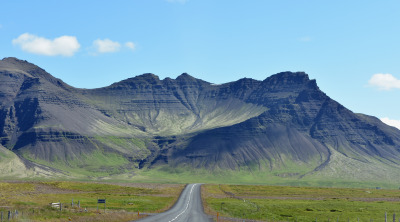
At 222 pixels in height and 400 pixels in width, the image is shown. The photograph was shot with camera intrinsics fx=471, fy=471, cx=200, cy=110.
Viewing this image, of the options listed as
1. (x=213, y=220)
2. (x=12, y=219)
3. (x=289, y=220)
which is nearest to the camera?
(x=12, y=219)

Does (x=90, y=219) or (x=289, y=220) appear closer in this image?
(x=90, y=219)

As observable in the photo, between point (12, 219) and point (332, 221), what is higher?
point (12, 219)

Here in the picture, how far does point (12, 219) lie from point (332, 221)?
169 feet

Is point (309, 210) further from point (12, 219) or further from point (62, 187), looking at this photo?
point (62, 187)

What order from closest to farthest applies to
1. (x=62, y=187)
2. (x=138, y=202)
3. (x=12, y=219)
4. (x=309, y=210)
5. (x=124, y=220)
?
(x=12, y=219)
(x=124, y=220)
(x=309, y=210)
(x=138, y=202)
(x=62, y=187)

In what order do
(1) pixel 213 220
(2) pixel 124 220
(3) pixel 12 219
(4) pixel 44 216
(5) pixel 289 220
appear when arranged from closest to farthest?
1. (3) pixel 12 219
2. (4) pixel 44 216
3. (2) pixel 124 220
4. (1) pixel 213 220
5. (5) pixel 289 220

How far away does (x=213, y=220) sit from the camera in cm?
6856

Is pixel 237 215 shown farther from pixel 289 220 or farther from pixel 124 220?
pixel 124 220

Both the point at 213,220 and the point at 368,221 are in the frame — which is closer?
the point at 213,220

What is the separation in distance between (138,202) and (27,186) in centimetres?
5198

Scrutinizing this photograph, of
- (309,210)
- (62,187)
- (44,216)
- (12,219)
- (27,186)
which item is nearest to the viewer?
(12,219)

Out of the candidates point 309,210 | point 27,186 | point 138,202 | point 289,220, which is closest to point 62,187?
point 27,186

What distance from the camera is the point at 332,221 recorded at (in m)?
79.6

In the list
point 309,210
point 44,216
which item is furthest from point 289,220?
point 44,216
